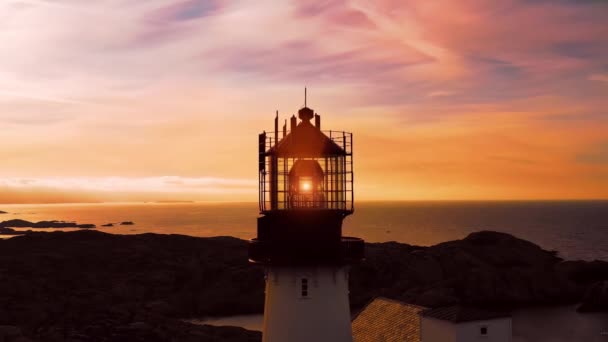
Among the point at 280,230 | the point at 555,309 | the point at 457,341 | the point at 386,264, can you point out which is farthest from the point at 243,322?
the point at 280,230

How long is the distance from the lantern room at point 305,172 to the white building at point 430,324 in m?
10.8

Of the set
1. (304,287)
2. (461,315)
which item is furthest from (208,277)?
(304,287)

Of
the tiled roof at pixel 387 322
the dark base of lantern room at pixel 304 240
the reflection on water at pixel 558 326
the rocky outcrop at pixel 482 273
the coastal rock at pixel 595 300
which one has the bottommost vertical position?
the reflection on water at pixel 558 326

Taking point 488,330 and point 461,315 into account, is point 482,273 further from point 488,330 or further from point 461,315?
point 461,315

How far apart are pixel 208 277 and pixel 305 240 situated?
51836 millimetres

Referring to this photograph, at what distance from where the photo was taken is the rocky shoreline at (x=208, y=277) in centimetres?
4916

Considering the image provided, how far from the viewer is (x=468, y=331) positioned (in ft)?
80.3

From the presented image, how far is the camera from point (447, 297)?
46344 millimetres

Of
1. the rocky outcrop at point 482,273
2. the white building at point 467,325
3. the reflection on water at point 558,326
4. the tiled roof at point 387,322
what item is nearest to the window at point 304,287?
the white building at point 467,325

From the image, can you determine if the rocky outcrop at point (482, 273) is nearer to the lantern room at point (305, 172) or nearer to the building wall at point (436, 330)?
the building wall at point (436, 330)

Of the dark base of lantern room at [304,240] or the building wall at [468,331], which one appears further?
the building wall at [468,331]

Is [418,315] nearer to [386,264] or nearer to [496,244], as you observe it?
[386,264]

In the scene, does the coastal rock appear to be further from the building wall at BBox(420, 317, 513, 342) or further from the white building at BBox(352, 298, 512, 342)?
the building wall at BBox(420, 317, 513, 342)

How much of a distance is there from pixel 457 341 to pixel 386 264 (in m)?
41.0
